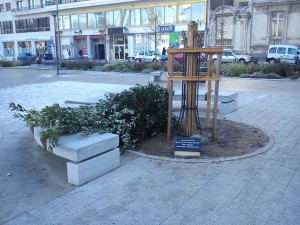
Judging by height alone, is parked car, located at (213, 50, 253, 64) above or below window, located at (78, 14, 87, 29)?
below

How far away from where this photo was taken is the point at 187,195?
404 centimetres

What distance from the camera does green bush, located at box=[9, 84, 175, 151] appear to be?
5.08m

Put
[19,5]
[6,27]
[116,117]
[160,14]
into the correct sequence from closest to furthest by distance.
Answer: [116,117]
[160,14]
[19,5]
[6,27]

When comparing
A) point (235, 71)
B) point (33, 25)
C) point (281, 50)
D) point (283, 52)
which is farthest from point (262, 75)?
point (33, 25)

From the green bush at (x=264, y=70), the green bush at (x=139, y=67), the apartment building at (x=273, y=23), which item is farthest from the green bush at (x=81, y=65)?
the apartment building at (x=273, y=23)

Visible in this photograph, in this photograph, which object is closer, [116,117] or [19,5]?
[116,117]

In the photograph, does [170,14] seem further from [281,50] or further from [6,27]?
[6,27]

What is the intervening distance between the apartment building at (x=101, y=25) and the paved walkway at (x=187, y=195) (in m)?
30.6

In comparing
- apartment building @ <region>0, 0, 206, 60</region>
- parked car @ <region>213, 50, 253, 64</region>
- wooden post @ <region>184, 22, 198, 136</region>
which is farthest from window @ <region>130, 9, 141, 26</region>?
wooden post @ <region>184, 22, 198, 136</region>

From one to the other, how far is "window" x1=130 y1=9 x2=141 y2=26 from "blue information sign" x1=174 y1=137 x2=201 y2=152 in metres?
40.5

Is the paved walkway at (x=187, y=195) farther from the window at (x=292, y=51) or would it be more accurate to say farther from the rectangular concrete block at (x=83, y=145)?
the window at (x=292, y=51)

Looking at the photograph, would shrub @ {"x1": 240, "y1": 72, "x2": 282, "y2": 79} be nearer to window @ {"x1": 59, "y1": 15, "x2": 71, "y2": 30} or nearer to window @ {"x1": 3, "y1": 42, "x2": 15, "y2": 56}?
window @ {"x1": 59, "y1": 15, "x2": 71, "y2": 30}

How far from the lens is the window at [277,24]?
33.4m

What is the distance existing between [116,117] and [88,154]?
54.2 inches
